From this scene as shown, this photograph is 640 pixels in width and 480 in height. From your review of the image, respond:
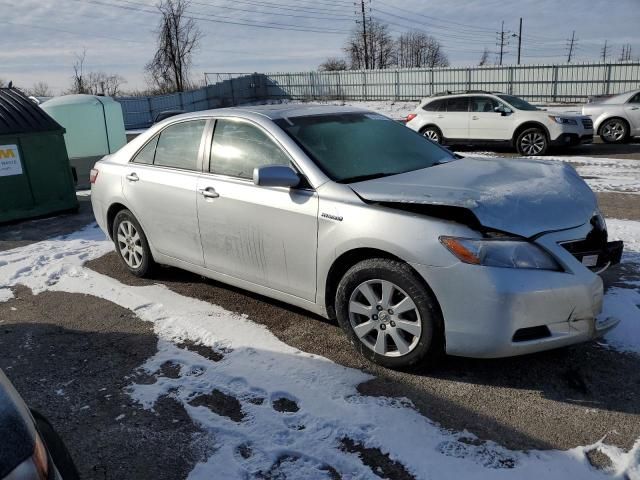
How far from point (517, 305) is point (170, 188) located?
117 inches

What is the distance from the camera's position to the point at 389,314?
333cm

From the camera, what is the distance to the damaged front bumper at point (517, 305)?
294 centimetres

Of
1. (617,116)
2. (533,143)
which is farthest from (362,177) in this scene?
(617,116)

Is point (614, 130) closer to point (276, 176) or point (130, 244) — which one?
point (130, 244)

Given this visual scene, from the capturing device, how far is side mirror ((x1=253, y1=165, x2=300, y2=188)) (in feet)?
11.8

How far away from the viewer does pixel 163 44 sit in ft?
146

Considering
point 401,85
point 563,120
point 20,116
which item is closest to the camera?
point 20,116

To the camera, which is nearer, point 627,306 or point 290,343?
point 290,343

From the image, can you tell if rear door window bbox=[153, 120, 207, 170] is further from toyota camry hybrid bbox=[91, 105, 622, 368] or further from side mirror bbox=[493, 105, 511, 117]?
side mirror bbox=[493, 105, 511, 117]

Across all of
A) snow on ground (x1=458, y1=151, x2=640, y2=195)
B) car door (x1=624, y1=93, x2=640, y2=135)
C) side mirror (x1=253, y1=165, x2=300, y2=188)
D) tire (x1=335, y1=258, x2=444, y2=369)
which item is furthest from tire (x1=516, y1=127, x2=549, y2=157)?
tire (x1=335, y1=258, x2=444, y2=369)

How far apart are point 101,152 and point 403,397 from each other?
11424 mm

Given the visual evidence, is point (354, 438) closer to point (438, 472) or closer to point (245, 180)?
point (438, 472)

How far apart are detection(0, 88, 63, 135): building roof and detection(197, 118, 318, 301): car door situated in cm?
520

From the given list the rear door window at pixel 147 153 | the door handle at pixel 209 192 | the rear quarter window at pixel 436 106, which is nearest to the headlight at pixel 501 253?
the door handle at pixel 209 192
